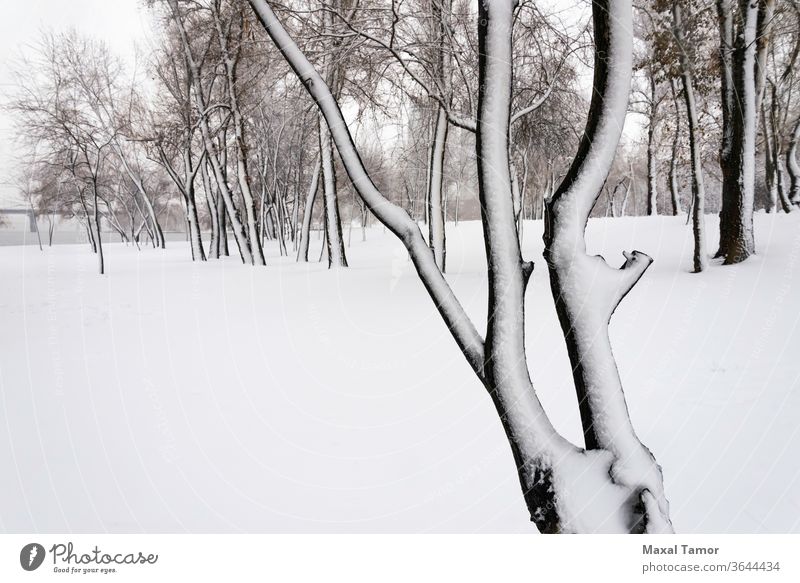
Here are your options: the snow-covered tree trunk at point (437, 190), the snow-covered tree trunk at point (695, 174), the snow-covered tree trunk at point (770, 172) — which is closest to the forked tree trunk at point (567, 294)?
the snow-covered tree trunk at point (695, 174)

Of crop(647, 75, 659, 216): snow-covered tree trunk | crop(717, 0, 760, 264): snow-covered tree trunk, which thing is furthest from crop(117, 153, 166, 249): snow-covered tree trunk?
crop(717, 0, 760, 264): snow-covered tree trunk

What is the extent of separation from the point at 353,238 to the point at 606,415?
11.7 m

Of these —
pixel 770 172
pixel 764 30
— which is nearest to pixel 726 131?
pixel 764 30

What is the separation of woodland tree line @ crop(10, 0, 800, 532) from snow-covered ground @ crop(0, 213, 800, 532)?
488mm

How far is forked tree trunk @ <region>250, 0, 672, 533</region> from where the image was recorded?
1.56 m

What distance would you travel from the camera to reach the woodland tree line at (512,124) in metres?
1.58

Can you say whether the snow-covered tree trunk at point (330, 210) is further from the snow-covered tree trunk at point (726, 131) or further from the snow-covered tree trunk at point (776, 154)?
the snow-covered tree trunk at point (776, 154)

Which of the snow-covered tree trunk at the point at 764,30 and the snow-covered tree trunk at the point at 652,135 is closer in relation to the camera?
the snow-covered tree trunk at the point at 764,30

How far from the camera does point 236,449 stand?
2.24 meters

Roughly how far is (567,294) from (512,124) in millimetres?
3668

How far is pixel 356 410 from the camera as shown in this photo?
251 centimetres

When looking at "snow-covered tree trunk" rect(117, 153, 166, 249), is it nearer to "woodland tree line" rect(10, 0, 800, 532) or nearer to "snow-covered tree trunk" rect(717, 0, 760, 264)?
"woodland tree line" rect(10, 0, 800, 532)

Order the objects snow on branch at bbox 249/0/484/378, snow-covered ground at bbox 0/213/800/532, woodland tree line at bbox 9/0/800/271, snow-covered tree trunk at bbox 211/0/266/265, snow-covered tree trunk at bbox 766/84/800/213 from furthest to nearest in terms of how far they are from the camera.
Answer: snow-covered tree trunk at bbox 766/84/800/213 → snow-covered tree trunk at bbox 211/0/266/265 → woodland tree line at bbox 9/0/800/271 → snow-covered ground at bbox 0/213/800/532 → snow on branch at bbox 249/0/484/378

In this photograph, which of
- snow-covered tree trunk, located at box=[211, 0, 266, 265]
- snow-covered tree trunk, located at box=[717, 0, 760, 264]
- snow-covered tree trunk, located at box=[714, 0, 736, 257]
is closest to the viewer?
snow-covered tree trunk, located at box=[717, 0, 760, 264]
